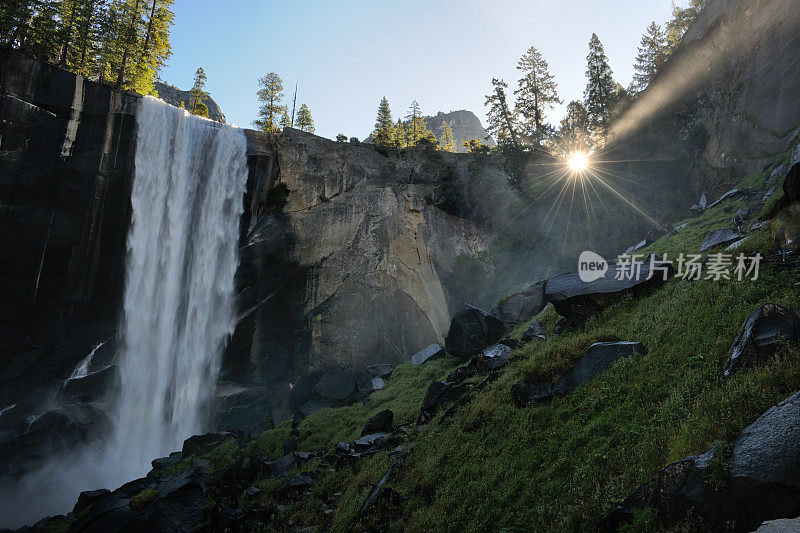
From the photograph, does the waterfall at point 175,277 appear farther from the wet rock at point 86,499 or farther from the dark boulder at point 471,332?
the dark boulder at point 471,332

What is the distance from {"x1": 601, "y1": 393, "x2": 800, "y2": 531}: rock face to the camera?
4652 millimetres

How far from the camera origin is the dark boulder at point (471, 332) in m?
23.8

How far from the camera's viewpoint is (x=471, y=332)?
24234 millimetres

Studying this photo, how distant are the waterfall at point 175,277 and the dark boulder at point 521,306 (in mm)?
20956

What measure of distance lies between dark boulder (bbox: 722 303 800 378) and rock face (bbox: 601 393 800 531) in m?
2.12

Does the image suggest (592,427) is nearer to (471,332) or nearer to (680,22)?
(471,332)

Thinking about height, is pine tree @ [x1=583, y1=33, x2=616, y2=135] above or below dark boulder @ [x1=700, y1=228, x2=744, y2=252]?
above

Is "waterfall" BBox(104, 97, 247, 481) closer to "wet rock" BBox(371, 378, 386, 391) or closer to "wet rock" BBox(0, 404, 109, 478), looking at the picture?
"wet rock" BBox(0, 404, 109, 478)

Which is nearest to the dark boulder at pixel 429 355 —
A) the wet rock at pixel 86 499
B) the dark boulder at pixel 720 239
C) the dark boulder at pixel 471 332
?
the dark boulder at pixel 471 332

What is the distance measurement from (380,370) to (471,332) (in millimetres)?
9799

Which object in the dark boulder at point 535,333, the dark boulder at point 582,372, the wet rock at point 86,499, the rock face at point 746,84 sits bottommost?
the wet rock at point 86,499

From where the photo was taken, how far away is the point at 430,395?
16.7m

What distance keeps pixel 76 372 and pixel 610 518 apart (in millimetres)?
32773

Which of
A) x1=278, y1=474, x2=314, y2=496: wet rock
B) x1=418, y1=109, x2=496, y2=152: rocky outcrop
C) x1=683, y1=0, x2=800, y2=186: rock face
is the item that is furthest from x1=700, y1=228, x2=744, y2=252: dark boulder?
x1=418, y1=109, x2=496, y2=152: rocky outcrop
